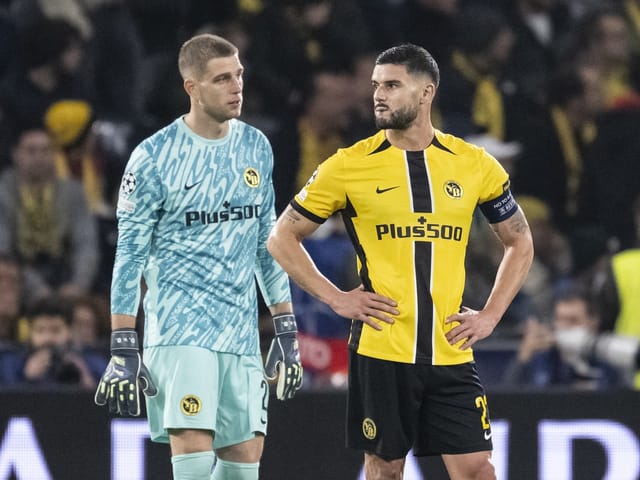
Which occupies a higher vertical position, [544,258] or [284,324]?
[544,258]

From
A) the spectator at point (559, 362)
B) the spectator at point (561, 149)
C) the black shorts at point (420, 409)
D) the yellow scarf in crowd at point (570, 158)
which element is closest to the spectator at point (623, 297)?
the spectator at point (559, 362)

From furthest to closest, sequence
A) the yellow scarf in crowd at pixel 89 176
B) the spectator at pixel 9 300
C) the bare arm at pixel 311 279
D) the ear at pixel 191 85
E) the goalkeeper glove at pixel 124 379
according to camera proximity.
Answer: the yellow scarf in crowd at pixel 89 176 < the spectator at pixel 9 300 < the ear at pixel 191 85 < the goalkeeper glove at pixel 124 379 < the bare arm at pixel 311 279

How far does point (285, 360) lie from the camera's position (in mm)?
6867

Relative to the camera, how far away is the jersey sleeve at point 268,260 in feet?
22.5

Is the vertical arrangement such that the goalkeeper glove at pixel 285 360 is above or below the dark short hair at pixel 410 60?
below

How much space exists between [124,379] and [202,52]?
1.40 meters

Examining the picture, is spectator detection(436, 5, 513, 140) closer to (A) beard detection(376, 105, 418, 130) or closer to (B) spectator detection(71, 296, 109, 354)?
(B) spectator detection(71, 296, 109, 354)

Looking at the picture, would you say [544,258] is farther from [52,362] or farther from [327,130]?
[52,362]

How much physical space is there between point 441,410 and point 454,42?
5.79 m

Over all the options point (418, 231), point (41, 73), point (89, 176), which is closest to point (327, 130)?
point (89, 176)

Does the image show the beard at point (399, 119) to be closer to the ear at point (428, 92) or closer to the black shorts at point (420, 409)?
the ear at point (428, 92)

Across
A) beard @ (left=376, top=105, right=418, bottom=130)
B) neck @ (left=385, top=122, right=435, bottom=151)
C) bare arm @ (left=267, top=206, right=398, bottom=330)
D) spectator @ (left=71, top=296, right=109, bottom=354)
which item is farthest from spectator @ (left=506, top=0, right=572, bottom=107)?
bare arm @ (left=267, top=206, right=398, bottom=330)

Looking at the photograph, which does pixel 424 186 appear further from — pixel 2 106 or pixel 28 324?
pixel 2 106

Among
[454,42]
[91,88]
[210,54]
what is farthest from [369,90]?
[210,54]
